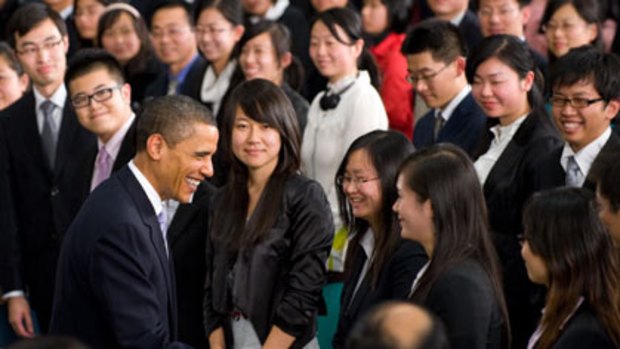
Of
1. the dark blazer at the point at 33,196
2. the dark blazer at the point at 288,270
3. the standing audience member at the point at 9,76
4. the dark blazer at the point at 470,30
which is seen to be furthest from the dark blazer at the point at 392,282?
the dark blazer at the point at 470,30

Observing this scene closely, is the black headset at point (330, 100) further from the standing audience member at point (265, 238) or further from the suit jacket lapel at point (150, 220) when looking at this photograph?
the suit jacket lapel at point (150, 220)

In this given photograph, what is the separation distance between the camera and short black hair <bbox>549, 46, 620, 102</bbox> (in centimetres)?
409

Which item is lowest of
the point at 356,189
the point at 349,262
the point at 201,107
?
the point at 349,262

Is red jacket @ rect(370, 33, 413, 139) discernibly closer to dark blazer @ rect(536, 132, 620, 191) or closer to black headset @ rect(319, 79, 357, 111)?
black headset @ rect(319, 79, 357, 111)

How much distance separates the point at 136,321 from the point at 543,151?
1.64 metres

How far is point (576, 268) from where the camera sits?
298 centimetres

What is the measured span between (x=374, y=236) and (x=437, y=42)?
4.45 feet

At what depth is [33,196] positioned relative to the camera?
5.03 m

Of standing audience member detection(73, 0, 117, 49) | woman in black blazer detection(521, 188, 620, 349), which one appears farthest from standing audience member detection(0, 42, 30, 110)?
woman in black blazer detection(521, 188, 620, 349)

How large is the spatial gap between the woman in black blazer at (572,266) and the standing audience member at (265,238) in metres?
1.13

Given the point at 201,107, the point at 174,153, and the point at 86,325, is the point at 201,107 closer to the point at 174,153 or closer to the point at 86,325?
the point at 174,153

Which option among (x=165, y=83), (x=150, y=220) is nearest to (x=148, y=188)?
(x=150, y=220)

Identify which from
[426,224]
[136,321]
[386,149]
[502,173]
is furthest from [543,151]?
[136,321]

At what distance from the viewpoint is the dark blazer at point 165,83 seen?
6.09m
